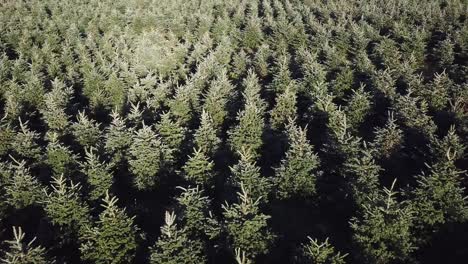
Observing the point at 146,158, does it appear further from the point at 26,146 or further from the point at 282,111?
the point at 282,111

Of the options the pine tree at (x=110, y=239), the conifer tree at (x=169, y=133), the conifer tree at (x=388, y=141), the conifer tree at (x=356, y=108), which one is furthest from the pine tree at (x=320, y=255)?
the conifer tree at (x=356, y=108)

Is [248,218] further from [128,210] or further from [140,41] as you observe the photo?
[140,41]

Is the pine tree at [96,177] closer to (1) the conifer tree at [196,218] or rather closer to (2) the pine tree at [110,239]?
(2) the pine tree at [110,239]

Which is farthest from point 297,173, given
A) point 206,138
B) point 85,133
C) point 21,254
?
point 85,133

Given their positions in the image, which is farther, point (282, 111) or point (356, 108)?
point (282, 111)

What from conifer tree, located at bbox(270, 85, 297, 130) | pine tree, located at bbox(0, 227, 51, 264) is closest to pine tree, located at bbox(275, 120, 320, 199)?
conifer tree, located at bbox(270, 85, 297, 130)
